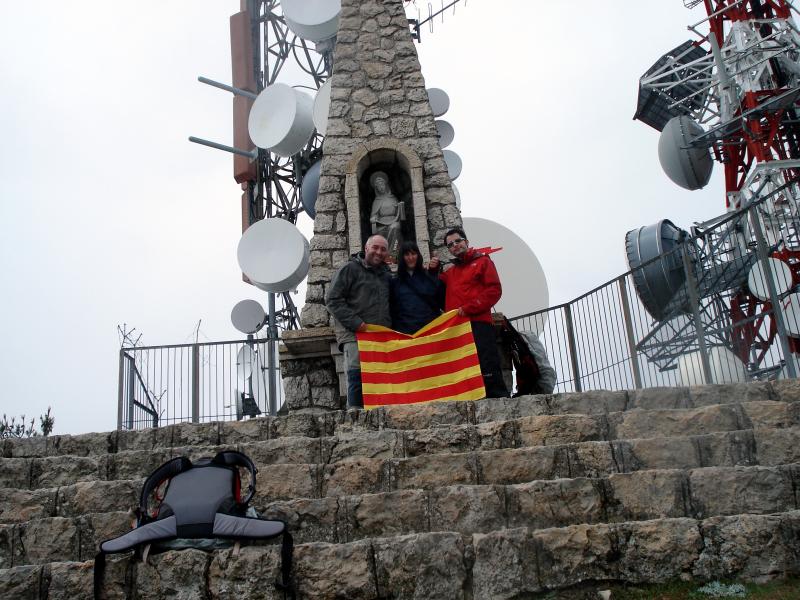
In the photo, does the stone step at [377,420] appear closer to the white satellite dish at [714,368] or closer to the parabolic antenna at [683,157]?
the white satellite dish at [714,368]

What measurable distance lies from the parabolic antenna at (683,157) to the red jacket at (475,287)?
15799 millimetres

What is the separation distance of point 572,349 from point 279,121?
7.31 meters

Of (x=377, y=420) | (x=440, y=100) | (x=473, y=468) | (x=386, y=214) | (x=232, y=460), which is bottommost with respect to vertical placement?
(x=473, y=468)

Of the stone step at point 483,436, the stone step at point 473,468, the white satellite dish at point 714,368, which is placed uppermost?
the white satellite dish at point 714,368

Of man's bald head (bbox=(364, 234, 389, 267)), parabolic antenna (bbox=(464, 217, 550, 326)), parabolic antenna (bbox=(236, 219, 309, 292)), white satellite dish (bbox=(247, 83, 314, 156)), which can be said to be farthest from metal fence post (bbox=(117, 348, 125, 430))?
white satellite dish (bbox=(247, 83, 314, 156))

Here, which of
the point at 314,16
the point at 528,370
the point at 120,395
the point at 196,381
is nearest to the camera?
the point at 528,370

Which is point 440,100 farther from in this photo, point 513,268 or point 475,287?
point 475,287

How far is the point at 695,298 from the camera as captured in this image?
8922mm

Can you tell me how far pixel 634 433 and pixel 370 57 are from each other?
7859mm

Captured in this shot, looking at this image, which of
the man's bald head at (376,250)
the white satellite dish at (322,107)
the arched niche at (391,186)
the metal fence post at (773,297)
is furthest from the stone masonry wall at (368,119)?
the metal fence post at (773,297)

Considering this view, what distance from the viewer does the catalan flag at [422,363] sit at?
8508mm

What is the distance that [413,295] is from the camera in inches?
350

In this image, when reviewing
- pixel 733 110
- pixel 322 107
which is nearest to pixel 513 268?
pixel 322 107

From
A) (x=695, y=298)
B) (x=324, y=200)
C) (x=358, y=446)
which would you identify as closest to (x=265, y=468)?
(x=358, y=446)
